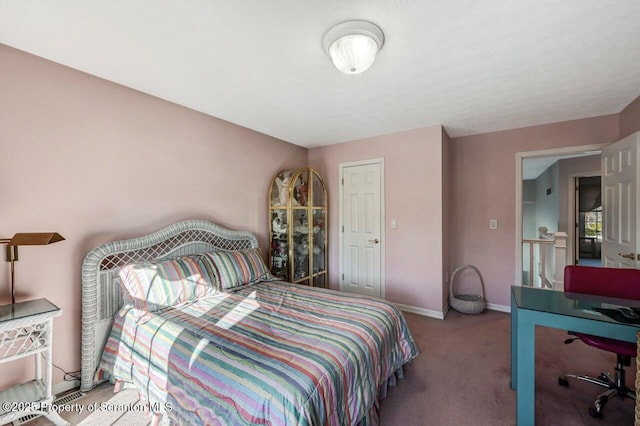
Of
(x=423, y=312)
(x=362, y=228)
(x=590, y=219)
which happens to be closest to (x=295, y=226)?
(x=362, y=228)

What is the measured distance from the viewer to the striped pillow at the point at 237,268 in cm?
249

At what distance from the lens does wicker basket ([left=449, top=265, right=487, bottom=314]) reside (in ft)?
11.2

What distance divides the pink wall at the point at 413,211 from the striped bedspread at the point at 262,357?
1475 mm

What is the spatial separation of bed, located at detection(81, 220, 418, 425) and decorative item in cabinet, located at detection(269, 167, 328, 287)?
84cm

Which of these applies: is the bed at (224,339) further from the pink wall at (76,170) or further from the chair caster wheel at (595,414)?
the chair caster wheel at (595,414)

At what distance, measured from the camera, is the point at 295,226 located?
11.7 feet

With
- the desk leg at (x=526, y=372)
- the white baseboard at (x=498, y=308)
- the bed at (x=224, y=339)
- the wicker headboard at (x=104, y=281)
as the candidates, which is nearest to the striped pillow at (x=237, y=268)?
the bed at (x=224, y=339)

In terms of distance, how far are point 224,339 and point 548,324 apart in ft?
6.10

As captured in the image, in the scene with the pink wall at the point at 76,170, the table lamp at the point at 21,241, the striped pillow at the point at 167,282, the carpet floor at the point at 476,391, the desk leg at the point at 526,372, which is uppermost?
the pink wall at the point at 76,170

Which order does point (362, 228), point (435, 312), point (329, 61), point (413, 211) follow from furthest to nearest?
point (362, 228), point (413, 211), point (435, 312), point (329, 61)

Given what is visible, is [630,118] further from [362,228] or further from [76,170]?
[76,170]

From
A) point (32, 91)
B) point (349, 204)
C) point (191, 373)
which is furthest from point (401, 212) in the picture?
point (32, 91)

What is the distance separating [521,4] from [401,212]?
8.06 feet

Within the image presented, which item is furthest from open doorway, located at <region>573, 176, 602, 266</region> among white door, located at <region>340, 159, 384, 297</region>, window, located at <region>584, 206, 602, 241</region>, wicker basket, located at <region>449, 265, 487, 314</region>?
white door, located at <region>340, 159, 384, 297</region>
